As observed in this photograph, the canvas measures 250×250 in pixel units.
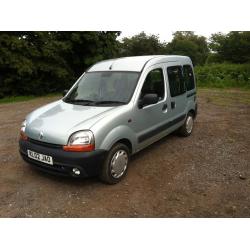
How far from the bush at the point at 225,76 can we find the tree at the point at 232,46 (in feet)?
16.4

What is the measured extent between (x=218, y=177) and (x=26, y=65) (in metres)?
13.9

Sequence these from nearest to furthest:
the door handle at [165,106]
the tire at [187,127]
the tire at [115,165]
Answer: the tire at [115,165], the door handle at [165,106], the tire at [187,127]

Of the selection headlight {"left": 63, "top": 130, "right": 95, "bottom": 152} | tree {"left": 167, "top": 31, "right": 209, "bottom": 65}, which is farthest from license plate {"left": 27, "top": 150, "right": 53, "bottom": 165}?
tree {"left": 167, "top": 31, "right": 209, "bottom": 65}

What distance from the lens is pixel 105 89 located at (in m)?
4.80

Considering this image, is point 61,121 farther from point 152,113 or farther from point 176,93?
point 176,93

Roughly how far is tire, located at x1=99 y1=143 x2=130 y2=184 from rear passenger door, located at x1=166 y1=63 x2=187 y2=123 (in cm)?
169

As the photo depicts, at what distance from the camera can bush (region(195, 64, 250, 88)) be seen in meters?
18.2

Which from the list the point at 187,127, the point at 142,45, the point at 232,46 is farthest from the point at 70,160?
the point at 142,45

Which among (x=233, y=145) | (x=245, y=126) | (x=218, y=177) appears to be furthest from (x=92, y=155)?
(x=245, y=126)

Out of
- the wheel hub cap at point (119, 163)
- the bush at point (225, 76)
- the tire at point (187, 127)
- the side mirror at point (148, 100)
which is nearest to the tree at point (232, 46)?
the bush at point (225, 76)

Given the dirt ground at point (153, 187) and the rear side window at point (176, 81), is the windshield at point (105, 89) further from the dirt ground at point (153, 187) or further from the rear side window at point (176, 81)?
the dirt ground at point (153, 187)

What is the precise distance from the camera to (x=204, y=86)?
62.0 ft

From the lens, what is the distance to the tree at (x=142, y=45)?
1356 inches

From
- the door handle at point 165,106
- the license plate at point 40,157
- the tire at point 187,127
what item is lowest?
the tire at point 187,127
